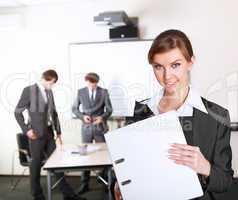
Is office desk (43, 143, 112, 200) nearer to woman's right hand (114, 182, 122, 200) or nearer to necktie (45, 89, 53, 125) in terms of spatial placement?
necktie (45, 89, 53, 125)

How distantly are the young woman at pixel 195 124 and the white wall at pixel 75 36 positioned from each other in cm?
347

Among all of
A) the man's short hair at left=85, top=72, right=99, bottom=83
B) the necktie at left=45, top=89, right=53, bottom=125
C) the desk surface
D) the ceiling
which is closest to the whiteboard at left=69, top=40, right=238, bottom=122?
the man's short hair at left=85, top=72, right=99, bottom=83

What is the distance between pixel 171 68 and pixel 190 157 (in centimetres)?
29

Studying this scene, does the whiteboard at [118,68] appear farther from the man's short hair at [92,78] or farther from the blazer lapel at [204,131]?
the blazer lapel at [204,131]

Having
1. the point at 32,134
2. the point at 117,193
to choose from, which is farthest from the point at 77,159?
the point at 117,193

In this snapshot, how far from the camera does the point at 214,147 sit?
101 centimetres

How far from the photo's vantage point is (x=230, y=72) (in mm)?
4359

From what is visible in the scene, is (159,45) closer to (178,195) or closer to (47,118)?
(178,195)

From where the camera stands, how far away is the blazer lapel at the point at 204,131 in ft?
3.31

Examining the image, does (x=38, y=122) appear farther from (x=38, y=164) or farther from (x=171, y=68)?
(x=171, y=68)

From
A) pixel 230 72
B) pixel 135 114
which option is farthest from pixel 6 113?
pixel 135 114

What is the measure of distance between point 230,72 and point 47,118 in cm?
256

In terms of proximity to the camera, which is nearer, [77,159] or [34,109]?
[77,159]

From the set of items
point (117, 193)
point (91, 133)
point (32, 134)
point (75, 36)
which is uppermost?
point (75, 36)
